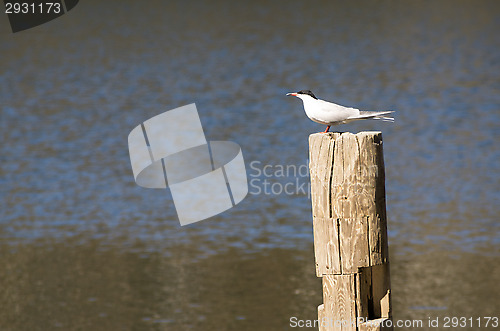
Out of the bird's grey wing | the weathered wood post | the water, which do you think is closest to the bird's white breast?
the bird's grey wing

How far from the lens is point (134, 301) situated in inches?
360

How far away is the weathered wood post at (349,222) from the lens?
4.60m

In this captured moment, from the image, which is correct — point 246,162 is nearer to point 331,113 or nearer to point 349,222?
point 331,113

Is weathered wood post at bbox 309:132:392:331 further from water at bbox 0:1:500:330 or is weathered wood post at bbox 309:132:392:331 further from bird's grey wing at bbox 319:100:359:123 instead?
water at bbox 0:1:500:330

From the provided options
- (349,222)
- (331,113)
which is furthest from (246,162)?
(349,222)

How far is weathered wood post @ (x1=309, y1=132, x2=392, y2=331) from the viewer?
181 inches

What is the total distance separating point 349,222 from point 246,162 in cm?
963

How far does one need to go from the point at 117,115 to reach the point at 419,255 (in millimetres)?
9644

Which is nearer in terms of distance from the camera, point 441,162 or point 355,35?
point 441,162

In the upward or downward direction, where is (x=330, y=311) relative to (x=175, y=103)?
upward

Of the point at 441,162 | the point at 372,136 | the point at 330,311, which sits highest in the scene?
the point at 372,136

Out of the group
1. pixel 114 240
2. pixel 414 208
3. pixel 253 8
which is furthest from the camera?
pixel 253 8

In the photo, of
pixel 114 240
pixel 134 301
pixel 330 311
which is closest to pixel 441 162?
pixel 114 240

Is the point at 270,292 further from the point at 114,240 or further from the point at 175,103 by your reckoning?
the point at 175,103
